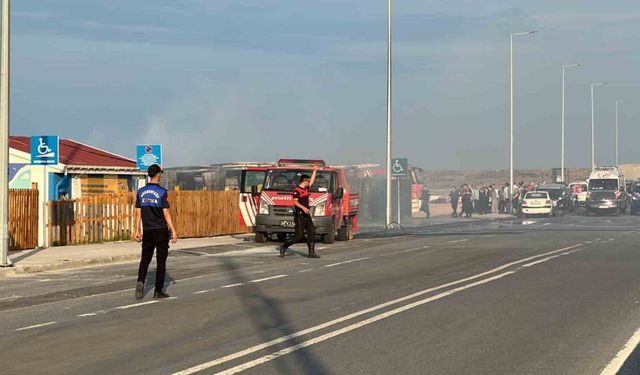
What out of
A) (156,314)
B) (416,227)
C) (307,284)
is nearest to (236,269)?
(307,284)

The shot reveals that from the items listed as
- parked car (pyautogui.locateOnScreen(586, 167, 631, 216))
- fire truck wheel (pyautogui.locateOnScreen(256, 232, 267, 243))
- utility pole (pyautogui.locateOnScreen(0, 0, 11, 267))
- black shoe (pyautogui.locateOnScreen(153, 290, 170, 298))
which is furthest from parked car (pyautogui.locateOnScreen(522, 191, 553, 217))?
black shoe (pyautogui.locateOnScreen(153, 290, 170, 298))

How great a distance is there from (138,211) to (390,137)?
86.6ft

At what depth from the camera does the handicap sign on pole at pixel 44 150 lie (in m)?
23.8

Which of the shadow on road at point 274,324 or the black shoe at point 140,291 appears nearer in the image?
the shadow on road at point 274,324

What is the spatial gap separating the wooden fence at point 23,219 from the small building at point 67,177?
0.57m

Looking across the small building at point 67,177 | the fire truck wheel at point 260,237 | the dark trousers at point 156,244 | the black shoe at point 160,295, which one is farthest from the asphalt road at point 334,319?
the small building at point 67,177

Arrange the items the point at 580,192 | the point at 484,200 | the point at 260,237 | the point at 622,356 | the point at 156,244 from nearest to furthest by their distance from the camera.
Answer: the point at 622,356 → the point at 156,244 → the point at 260,237 → the point at 484,200 → the point at 580,192

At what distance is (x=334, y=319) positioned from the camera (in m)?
12.4

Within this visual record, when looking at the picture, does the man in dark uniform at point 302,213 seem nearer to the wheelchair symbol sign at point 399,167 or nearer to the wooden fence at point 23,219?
the wooden fence at point 23,219

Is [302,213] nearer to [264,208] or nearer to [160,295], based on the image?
[264,208]

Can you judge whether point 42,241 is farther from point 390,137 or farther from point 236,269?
point 390,137

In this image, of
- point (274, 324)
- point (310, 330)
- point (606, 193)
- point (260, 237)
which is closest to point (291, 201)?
point (260, 237)

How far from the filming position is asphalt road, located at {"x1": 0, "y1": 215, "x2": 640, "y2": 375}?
9500mm

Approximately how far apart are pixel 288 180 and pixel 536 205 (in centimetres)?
3486
